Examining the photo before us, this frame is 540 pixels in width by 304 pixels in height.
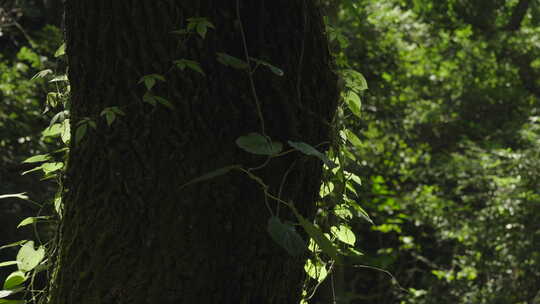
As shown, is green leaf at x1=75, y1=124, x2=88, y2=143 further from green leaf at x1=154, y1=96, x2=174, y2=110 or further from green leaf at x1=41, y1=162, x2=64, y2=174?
green leaf at x1=41, y1=162, x2=64, y2=174

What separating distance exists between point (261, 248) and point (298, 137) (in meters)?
0.22

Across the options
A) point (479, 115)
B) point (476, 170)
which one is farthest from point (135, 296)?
point (479, 115)

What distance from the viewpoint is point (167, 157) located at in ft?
3.72

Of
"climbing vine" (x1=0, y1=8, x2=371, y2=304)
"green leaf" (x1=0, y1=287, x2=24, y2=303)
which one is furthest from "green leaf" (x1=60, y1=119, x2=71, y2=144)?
"green leaf" (x1=0, y1=287, x2=24, y2=303)

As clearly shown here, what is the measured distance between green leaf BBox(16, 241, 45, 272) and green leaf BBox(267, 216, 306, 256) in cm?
62

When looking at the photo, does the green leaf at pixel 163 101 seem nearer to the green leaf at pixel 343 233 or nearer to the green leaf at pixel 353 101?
the green leaf at pixel 353 101

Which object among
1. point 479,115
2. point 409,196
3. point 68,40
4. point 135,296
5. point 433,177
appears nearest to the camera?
point 135,296

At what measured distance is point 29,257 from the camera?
141 centimetres

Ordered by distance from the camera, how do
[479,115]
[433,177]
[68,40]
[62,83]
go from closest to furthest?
[68,40]
[62,83]
[433,177]
[479,115]

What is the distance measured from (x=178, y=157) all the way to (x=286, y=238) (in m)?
0.25

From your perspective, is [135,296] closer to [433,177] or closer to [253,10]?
[253,10]

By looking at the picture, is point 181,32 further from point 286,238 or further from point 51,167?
point 51,167

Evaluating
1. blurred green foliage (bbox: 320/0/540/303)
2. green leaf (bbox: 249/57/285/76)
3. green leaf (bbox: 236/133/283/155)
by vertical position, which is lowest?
blurred green foliage (bbox: 320/0/540/303)

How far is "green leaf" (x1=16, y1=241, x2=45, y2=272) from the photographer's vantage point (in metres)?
1.39
